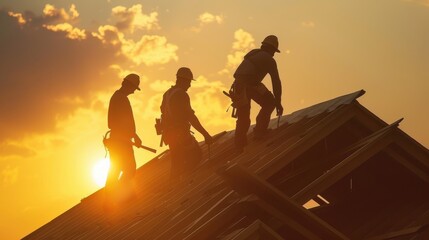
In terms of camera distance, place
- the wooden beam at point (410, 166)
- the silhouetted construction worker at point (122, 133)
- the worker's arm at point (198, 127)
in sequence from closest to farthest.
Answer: the wooden beam at point (410, 166)
the silhouetted construction worker at point (122, 133)
the worker's arm at point (198, 127)

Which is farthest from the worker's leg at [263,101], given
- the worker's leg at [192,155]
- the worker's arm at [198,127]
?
the worker's leg at [192,155]

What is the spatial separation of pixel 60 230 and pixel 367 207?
8303mm

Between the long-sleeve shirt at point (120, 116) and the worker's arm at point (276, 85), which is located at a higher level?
the long-sleeve shirt at point (120, 116)

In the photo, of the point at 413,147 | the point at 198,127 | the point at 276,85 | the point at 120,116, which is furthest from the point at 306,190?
the point at 120,116

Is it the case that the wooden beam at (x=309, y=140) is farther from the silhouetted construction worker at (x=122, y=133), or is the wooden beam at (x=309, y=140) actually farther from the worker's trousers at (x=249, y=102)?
the silhouetted construction worker at (x=122, y=133)

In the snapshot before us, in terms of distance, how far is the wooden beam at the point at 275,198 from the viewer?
9.57 m

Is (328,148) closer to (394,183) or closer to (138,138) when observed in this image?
(394,183)

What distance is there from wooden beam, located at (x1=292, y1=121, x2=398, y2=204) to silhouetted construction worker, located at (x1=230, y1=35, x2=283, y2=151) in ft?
8.49

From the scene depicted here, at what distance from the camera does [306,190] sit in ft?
34.7

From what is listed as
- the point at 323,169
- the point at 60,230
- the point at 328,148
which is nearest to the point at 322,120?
the point at 323,169

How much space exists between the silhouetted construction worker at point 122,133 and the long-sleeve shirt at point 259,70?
1.91 m

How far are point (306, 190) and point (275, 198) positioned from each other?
0.90 meters

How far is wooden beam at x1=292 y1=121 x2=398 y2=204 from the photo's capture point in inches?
416

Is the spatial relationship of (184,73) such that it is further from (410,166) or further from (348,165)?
(410,166)
